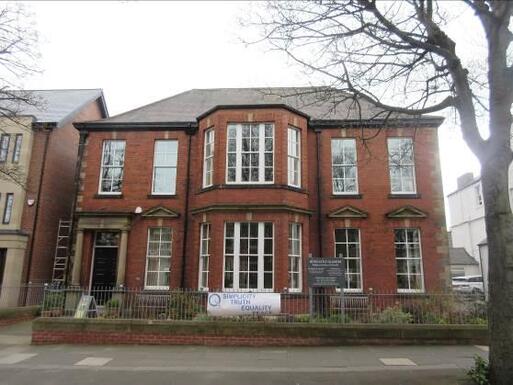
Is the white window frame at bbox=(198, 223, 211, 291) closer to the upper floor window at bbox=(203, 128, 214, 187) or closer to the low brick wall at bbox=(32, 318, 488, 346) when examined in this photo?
the upper floor window at bbox=(203, 128, 214, 187)

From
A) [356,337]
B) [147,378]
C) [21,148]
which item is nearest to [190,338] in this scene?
[147,378]

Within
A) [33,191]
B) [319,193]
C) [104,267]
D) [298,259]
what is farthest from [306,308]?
[33,191]

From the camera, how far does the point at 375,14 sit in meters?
7.73

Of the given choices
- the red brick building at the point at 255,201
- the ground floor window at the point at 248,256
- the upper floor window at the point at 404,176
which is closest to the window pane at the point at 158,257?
the red brick building at the point at 255,201

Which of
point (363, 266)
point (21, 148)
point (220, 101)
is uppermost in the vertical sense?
point (220, 101)

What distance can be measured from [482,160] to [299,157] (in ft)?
29.8

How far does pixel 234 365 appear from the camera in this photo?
338 inches

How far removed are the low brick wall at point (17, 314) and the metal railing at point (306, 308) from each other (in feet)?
7.46

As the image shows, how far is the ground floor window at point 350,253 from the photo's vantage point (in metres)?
15.6

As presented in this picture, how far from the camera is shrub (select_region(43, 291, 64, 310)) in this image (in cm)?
1210

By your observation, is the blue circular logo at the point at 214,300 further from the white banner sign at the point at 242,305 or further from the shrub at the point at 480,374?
the shrub at the point at 480,374

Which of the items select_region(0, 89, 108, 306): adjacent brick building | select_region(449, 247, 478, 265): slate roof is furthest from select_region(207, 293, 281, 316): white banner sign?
select_region(449, 247, 478, 265): slate roof

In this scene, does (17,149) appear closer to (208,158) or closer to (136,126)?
(136,126)

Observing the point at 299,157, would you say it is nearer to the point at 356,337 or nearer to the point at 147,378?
the point at 356,337
